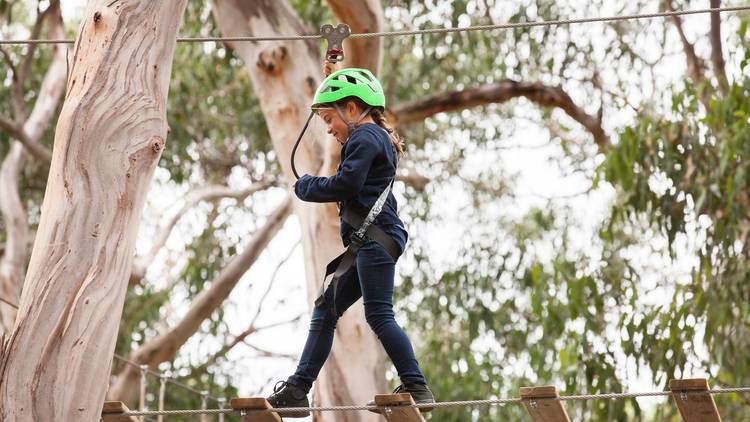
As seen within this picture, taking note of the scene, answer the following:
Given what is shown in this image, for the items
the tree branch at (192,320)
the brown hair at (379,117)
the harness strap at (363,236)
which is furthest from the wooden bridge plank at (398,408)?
the tree branch at (192,320)

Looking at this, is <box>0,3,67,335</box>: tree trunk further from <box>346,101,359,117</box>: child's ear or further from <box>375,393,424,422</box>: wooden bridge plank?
<box>375,393,424,422</box>: wooden bridge plank

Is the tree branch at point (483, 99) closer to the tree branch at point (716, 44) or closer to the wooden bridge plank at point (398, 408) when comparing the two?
the tree branch at point (716, 44)

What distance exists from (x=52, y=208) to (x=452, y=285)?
7190mm

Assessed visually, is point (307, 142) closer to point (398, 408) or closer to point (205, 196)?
point (398, 408)

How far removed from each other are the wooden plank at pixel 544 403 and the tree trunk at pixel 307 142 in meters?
2.55

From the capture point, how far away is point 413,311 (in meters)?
10.8

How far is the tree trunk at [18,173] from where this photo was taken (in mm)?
9523

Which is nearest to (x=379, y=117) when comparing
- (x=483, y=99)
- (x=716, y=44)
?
(x=483, y=99)

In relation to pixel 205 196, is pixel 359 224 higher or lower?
lower

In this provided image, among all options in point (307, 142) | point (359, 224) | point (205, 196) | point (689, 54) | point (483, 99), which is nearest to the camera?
point (359, 224)

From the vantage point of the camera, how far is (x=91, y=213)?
319 cm

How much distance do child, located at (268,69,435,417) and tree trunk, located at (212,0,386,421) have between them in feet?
7.59

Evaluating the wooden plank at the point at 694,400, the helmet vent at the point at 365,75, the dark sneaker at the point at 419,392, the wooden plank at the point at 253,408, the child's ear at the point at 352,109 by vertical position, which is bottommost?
the wooden plank at the point at 694,400

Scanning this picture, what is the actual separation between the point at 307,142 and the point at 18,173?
4.37m
